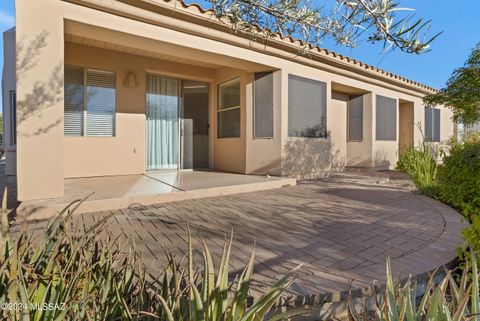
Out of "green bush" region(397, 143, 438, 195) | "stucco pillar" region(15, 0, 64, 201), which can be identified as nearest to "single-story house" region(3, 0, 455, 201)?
"stucco pillar" region(15, 0, 64, 201)

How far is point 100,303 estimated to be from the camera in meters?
1.40

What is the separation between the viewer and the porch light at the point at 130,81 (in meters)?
7.60

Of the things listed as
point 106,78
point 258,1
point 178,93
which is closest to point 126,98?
point 106,78

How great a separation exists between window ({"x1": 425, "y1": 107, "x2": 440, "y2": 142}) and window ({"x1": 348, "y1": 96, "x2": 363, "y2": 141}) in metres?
4.61

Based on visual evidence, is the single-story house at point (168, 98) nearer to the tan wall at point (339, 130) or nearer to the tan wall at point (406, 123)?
the tan wall at point (339, 130)

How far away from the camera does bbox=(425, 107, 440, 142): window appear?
519 inches

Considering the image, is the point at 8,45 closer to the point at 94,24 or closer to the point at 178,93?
the point at 178,93

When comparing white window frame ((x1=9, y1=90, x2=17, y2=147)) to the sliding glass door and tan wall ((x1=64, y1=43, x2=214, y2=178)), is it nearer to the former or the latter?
tan wall ((x1=64, y1=43, x2=214, y2=178))

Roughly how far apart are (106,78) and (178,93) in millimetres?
2144

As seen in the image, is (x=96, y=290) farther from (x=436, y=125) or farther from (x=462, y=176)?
(x=436, y=125)

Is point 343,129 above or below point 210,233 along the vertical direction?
above

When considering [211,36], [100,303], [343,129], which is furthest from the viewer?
[343,129]

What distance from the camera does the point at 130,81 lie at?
764 cm

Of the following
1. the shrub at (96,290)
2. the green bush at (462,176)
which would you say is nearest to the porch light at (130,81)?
the shrub at (96,290)
